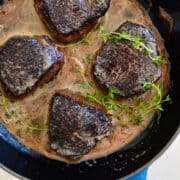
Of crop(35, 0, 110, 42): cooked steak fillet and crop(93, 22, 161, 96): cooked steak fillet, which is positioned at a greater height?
crop(35, 0, 110, 42): cooked steak fillet

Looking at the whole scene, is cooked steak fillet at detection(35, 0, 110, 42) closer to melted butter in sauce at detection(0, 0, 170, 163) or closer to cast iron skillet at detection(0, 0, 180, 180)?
melted butter in sauce at detection(0, 0, 170, 163)

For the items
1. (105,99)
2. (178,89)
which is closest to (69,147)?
(105,99)

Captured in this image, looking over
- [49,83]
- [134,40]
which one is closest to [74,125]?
[49,83]

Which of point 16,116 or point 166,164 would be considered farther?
point 166,164

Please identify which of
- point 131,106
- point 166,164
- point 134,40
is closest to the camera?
point 134,40

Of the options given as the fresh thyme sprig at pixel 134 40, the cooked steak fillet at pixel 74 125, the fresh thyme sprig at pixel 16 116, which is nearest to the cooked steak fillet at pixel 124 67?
the fresh thyme sprig at pixel 134 40

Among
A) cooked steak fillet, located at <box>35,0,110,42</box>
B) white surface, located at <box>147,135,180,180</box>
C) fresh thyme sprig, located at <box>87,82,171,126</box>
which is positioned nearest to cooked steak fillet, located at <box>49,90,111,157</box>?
fresh thyme sprig, located at <box>87,82,171,126</box>

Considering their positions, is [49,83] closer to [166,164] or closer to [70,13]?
[70,13]
